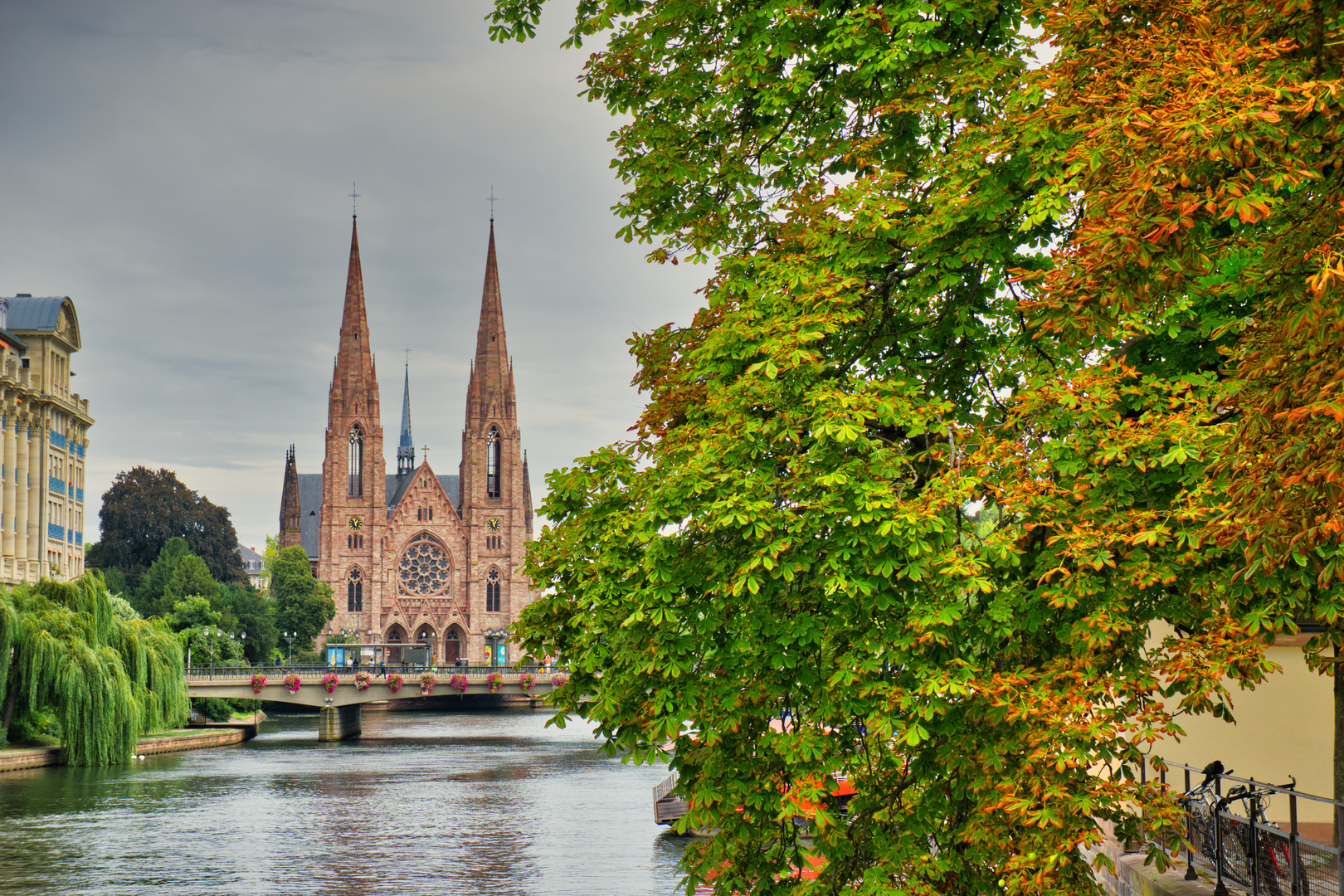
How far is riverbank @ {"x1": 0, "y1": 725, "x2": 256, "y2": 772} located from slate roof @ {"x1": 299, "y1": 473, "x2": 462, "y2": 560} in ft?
174

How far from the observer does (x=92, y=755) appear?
38.8 m

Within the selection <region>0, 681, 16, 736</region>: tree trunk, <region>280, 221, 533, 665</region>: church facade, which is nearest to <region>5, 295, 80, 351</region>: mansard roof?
<region>0, 681, 16, 736</region>: tree trunk

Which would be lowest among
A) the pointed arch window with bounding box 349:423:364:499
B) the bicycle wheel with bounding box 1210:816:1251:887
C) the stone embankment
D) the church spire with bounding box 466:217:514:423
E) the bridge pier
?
the bridge pier

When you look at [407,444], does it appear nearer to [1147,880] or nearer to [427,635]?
[427,635]

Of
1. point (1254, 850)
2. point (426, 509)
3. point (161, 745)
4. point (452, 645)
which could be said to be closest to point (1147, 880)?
point (1254, 850)

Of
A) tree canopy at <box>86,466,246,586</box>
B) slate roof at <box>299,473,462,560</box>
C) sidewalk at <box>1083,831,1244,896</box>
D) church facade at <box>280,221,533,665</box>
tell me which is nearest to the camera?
sidewalk at <box>1083,831,1244,896</box>

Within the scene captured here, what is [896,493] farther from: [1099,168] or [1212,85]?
[1212,85]

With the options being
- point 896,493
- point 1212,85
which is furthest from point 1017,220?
point 1212,85

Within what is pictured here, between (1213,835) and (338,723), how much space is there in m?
53.1

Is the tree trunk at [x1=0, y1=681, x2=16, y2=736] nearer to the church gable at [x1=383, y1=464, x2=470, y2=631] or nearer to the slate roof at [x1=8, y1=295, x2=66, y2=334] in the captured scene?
the slate roof at [x1=8, y1=295, x2=66, y2=334]

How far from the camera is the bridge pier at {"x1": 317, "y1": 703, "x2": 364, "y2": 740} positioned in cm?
5831

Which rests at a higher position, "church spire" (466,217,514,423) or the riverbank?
"church spire" (466,217,514,423)

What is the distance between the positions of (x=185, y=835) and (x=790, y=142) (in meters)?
23.9

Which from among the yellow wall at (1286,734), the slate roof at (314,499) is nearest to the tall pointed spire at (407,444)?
the slate roof at (314,499)
